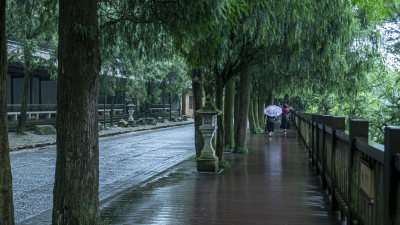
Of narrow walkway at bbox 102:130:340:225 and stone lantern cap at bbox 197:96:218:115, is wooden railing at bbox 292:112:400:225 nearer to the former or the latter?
narrow walkway at bbox 102:130:340:225

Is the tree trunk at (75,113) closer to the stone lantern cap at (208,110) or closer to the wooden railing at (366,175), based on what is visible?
the wooden railing at (366,175)

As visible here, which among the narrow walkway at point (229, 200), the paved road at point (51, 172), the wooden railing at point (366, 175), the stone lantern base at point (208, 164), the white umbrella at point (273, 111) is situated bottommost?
the paved road at point (51, 172)

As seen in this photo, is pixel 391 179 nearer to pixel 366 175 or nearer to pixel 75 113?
pixel 366 175

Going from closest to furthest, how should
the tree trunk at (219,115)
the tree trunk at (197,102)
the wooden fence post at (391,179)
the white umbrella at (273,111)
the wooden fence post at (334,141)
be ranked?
1. the wooden fence post at (391,179)
2. the wooden fence post at (334,141)
3. the tree trunk at (219,115)
4. the tree trunk at (197,102)
5. the white umbrella at (273,111)

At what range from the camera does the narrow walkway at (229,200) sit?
586cm

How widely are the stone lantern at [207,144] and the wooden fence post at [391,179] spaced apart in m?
7.43

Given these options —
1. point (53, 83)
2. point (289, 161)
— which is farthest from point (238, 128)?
point (53, 83)

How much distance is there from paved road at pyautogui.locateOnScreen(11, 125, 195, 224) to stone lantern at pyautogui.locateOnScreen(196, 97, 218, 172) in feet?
3.89

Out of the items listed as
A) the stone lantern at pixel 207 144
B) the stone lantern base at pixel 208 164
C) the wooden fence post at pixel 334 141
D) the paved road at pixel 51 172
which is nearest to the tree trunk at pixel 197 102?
the paved road at pixel 51 172

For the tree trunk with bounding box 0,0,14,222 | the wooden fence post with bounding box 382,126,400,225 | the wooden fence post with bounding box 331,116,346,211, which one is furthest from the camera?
the wooden fence post with bounding box 331,116,346,211

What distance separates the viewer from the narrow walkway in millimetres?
5863

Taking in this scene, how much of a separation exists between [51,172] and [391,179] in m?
9.94

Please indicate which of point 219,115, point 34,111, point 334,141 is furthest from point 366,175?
point 34,111

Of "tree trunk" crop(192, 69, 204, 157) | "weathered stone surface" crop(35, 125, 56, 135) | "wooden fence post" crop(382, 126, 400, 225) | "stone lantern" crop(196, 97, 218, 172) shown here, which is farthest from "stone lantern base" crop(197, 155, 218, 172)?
"weathered stone surface" crop(35, 125, 56, 135)
